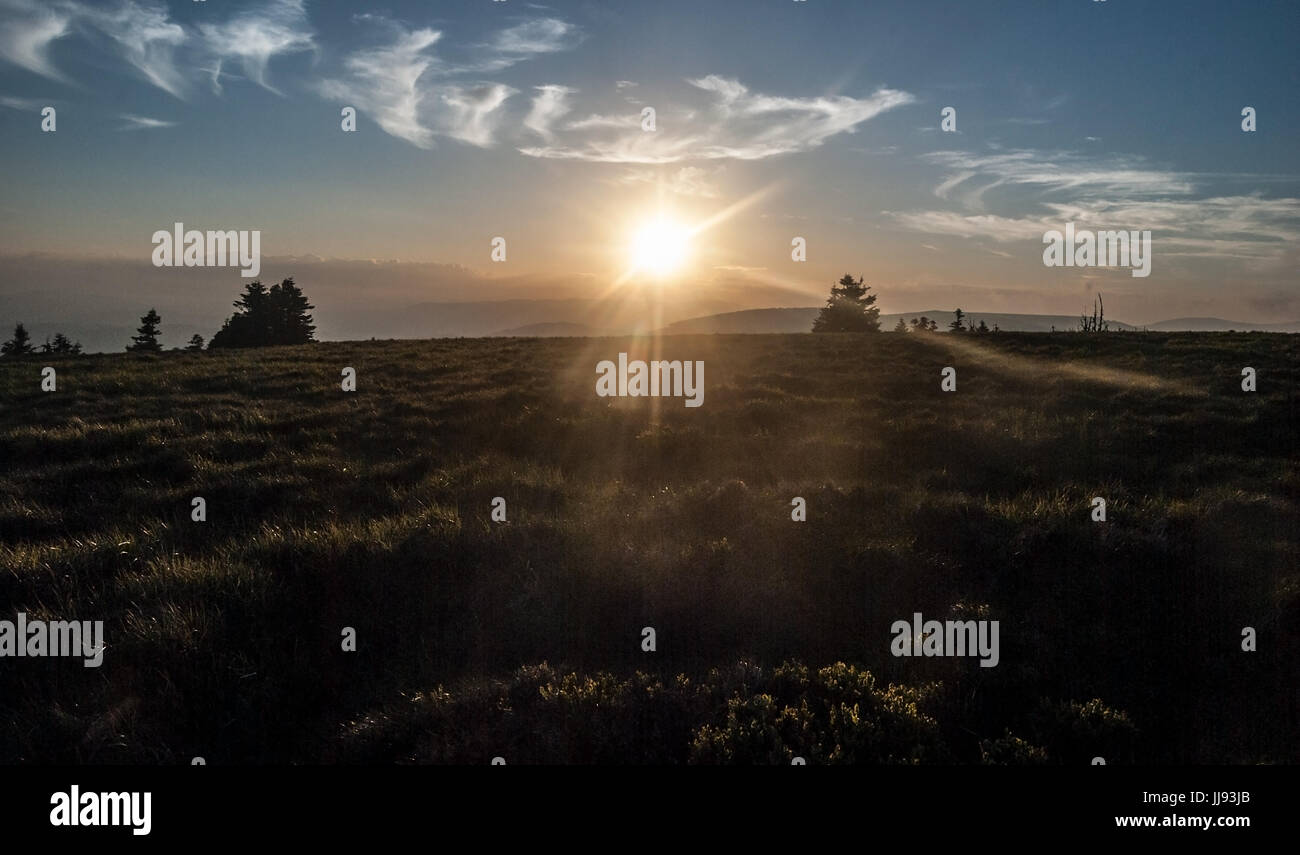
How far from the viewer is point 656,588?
6.59m

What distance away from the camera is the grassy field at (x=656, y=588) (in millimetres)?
4590

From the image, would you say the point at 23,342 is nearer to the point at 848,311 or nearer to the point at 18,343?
the point at 18,343

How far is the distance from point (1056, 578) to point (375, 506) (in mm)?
8105

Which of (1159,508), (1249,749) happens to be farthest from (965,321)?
(1249,749)

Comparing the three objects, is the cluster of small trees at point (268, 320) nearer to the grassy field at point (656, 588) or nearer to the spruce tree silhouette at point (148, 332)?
the spruce tree silhouette at point (148, 332)

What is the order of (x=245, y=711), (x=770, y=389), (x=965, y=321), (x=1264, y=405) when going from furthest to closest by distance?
(x=965, y=321) < (x=770, y=389) < (x=1264, y=405) < (x=245, y=711)

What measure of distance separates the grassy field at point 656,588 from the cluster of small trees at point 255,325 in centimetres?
5467

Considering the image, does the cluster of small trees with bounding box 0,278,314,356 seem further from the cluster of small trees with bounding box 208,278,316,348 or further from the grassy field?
the grassy field

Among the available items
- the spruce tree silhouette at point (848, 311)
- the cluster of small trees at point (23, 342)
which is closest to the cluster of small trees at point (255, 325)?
the cluster of small trees at point (23, 342)

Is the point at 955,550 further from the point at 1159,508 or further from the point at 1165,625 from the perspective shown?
the point at 1159,508

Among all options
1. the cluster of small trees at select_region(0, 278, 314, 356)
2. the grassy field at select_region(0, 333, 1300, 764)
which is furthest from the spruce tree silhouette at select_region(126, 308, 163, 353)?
the grassy field at select_region(0, 333, 1300, 764)

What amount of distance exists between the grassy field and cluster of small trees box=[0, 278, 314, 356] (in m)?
54.7

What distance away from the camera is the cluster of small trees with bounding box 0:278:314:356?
61.8 m

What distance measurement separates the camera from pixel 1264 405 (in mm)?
14352
